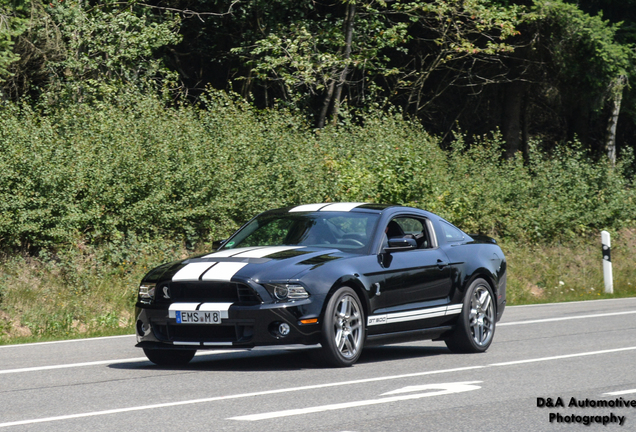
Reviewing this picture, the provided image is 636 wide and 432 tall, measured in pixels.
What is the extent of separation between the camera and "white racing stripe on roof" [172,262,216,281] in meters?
8.38

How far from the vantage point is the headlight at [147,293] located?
342 inches

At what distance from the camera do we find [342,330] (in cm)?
861

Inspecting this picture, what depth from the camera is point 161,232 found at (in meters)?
16.9

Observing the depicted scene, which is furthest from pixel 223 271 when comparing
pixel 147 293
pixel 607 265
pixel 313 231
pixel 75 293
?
pixel 607 265

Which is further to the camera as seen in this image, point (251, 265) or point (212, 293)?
point (251, 265)

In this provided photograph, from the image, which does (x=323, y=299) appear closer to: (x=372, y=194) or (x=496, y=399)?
(x=496, y=399)

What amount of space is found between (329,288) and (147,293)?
172cm

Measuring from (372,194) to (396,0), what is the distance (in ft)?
32.6

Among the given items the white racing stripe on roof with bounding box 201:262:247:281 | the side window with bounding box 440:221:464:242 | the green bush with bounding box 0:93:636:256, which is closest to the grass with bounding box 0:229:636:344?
the green bush with bounding box 0:93:636:256

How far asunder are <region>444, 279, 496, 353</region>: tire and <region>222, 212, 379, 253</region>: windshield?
153 centimetres

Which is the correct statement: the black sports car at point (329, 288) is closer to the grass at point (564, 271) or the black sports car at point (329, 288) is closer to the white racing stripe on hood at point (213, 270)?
the white racing stripe on hood at point (213, 270)

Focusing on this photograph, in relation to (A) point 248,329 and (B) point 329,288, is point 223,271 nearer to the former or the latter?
(A) point 248,329

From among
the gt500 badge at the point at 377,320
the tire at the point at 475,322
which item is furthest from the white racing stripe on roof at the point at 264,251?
the tire at the point at 475,322

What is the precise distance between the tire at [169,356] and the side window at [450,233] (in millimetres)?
3174
